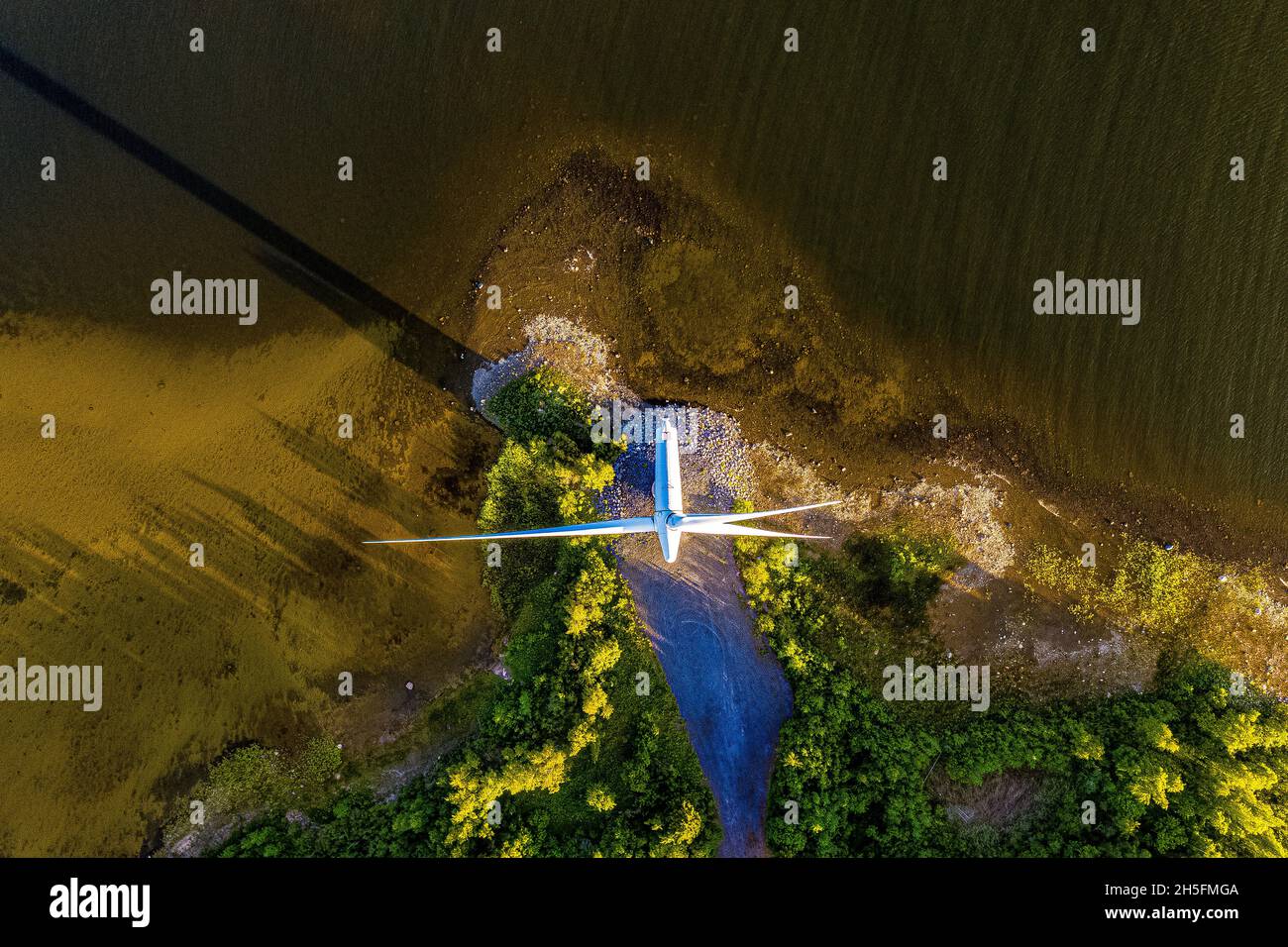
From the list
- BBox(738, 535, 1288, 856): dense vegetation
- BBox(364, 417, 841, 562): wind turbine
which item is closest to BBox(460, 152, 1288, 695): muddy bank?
BBox(738, 535, 1288, 856): dense vegetation

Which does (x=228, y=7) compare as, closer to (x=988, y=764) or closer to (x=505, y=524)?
(x=505, y=524)

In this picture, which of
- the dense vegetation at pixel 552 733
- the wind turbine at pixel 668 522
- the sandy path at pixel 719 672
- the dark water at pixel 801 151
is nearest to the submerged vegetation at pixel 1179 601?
the dark water at pixel 801 151

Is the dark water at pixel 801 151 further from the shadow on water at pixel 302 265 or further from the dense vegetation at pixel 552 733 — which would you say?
the dense vegetation at pixel 552 733

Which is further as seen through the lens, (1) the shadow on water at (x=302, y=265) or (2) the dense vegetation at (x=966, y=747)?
(1) the shadow on water at (x=302, y=265)

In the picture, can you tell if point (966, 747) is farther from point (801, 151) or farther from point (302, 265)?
point (302, 265)

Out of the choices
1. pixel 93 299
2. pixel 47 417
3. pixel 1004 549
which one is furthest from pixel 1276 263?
pixel 47 417

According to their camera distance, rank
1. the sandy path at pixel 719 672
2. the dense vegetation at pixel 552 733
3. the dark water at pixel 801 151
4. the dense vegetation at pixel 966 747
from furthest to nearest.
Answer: the dark water at pixel 801 151 → the sandy path at pixel 719 672 → the dense vegetation at pixel 552 733 → the dense vegetation at pixel 966 747
